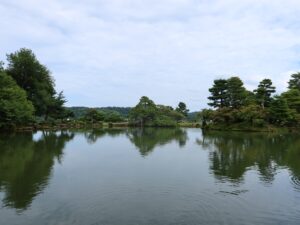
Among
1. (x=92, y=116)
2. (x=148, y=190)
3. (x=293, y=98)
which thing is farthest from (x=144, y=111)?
(x=148, y=190)

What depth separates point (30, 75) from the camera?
46312 millimetres

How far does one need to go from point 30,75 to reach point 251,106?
3060 centimetres

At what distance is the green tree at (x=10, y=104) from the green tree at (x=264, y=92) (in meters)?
30.9

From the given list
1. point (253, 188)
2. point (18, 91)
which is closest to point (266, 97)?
point (18, 91)

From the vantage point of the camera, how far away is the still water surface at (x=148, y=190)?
788cm

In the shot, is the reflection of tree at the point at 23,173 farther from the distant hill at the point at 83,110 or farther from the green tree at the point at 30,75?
the distant hill at the point at 83,110

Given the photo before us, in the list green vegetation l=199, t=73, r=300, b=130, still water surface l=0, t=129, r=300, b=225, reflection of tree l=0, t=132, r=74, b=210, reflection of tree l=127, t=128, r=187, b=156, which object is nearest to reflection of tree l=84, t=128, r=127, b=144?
reflection of tree l=127, t=128, r=187, b=156

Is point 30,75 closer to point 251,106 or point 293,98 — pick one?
point 251,106

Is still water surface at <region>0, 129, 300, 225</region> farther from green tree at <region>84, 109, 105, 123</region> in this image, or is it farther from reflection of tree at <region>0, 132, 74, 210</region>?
green tree at <region>84, 109, 105, 123</region>

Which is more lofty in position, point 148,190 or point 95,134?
point 95,134

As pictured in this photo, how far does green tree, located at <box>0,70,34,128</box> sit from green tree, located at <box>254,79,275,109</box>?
30864mm

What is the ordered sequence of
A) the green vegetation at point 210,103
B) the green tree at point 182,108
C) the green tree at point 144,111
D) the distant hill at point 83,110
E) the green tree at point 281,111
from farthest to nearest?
the green tree at point 182,108 → the distant hill at point 83,110 → the green tree at point 144,111 → the green tree at point 281,111 → the green vegetation at point 210,103

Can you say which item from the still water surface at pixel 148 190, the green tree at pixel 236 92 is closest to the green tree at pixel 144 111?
the green tree at pixel 236 92

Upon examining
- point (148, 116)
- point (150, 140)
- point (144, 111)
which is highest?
point (144, 111)
